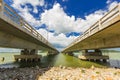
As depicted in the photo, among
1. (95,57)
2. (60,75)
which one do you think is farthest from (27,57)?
(60,75)

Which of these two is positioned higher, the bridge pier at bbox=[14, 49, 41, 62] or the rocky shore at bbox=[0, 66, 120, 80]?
the bridge pier at bbox=[14, 49, 41, 62]

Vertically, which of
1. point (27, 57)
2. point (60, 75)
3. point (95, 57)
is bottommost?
point (60, 75)

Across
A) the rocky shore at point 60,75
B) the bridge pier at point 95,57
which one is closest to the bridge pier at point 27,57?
the bridge pier at point 95,57

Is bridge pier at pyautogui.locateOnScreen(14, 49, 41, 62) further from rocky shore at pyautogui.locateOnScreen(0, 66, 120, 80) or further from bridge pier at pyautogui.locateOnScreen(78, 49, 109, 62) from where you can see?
rocky shore at pyautogui.locateOnScreen(0, 66, 120, 80)

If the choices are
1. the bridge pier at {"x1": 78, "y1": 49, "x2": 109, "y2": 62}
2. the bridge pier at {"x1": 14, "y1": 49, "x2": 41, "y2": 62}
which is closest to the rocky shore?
the bridge pier at {"x1": 14, "y1": 49, "x2": 41, "y2": 62}

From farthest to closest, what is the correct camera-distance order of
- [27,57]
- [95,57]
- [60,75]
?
[95,57], [27,57], [60,75]

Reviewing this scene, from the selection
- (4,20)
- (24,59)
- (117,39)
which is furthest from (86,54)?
(4,20)

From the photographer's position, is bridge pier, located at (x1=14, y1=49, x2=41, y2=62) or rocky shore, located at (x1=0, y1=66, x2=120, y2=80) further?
bridge pier, located at (x1=14, y1=49, x2=41, y2=62)

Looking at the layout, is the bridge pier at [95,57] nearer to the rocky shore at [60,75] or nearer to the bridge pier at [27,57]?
the bridge pier at [27,57]

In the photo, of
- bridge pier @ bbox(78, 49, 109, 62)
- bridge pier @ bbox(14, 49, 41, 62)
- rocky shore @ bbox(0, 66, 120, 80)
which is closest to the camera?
rocky shore @ bbox(0, 66, 120, 80)

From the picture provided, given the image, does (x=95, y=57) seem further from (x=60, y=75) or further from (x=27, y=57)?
(x=60, y=75)

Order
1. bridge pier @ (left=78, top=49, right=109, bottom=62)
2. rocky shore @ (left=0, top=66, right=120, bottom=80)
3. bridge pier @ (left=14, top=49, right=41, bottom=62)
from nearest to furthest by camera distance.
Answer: rocky shore @ (left=0, top=66, right=120, bottom=80) < bridge pier @ (left=14, top=49, right=41, bottom=62) < bridge pier @ (left=78, top=49, right=109, bottom=62)

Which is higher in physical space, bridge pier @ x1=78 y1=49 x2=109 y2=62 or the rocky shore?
bridge pier @ x1=78 y1=49 x2=109 y2=62

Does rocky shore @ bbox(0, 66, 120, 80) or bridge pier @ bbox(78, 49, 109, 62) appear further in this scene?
bridge pier @ bbox(78, 49, 109, 62)
